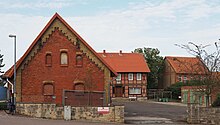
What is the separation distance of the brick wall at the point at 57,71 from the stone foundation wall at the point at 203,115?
9574 millimetres

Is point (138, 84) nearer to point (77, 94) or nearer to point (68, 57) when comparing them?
point (68, 57)

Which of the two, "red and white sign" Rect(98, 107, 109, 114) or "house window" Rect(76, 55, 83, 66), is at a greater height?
"house window" Rect(76, 55, 83, 66)

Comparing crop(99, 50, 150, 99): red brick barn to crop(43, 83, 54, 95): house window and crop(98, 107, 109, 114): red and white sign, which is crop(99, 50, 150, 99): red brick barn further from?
crop(98, 107, 109, 114): red and white sign

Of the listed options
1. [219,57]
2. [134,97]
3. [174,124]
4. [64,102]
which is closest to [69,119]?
[64,102]

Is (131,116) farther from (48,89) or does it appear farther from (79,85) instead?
(48,89)

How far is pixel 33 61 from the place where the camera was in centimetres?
3603

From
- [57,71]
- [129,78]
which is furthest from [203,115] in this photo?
[129,78]

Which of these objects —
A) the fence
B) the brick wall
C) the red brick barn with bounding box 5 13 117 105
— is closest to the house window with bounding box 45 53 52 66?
the red brick barn with bounding box 5 13 117 105

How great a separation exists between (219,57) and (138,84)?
47634 millimetres

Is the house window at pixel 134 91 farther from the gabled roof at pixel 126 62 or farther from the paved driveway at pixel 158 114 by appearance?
the paved driveway at pixel 158 114

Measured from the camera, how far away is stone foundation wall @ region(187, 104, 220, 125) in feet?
94.4

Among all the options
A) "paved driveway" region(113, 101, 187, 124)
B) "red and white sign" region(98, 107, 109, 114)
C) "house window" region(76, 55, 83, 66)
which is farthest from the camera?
"house window" region(76, 55, 83, 66)

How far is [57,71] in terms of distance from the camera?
36688 millimetres

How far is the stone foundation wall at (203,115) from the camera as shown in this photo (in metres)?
28.8
